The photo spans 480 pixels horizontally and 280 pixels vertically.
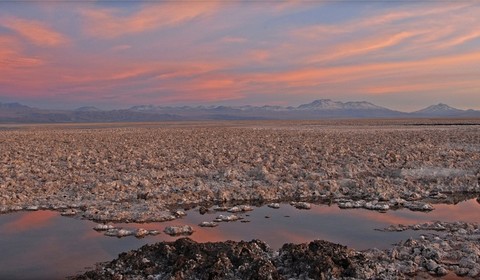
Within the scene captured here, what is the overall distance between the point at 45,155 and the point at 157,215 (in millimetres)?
13175

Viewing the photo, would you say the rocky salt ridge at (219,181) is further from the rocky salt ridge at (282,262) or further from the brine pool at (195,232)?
the rocky salt ridge at (282,262)

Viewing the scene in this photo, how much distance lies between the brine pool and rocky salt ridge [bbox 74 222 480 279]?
875 millimetres

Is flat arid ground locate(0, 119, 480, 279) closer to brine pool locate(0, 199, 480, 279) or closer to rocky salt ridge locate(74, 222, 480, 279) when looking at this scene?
rocky salt ridge locate(74, 222, 480, 279)

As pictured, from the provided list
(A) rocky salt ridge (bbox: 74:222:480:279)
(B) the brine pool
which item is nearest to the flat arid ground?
(A) rocky salt ridge (bbox: 74:222:480:279)

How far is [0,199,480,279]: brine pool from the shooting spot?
7395 mm

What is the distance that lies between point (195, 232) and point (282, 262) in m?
2.71

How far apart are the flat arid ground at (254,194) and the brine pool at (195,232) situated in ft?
1.37

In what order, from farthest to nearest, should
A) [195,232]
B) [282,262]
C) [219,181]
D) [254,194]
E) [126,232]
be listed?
1. [219,181]
2. [254,194]
3. [195,232]
4. [126,232]
5. [282,262]

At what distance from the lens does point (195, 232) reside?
8.94 metres

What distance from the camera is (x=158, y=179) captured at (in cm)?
1462

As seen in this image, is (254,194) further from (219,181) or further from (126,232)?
(126,232)

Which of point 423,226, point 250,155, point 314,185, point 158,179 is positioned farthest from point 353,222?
point 250,155

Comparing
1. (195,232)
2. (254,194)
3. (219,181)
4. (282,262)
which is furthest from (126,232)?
→ (219,181)

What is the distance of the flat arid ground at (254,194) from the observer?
21.1ft
